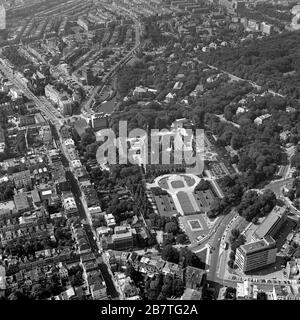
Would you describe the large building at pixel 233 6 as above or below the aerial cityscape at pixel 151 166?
above

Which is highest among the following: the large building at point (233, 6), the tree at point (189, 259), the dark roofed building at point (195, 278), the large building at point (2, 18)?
the large building at point (233, 6)

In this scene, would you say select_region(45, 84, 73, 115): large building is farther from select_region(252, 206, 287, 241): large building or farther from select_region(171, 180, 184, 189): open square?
select_region(252, 206, 287, 241): large building

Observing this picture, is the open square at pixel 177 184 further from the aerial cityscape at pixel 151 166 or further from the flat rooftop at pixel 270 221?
the flat rooftop at pixel 270 221

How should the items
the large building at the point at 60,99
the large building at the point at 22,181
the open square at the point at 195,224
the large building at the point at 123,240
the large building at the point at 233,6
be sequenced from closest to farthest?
the large building at the point at 123,240 < the open square at the point at 195,224 < the large building at the point at 22,181 < the large building at the point at 60,99 < the large building at the point at 233,6

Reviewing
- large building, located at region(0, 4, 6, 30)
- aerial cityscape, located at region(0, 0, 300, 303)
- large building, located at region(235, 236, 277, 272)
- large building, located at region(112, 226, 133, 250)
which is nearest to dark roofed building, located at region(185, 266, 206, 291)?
aerial cityscape, located at region(0, 0, 300, 303)

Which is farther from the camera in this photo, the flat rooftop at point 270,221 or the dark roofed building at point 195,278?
the flat rooftop at point 270,221

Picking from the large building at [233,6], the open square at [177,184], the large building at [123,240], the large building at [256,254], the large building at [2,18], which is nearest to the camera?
the large building at [256,254]

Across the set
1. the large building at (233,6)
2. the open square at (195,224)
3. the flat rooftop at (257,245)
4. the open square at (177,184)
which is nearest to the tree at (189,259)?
the flat rooftop at (257,245)
